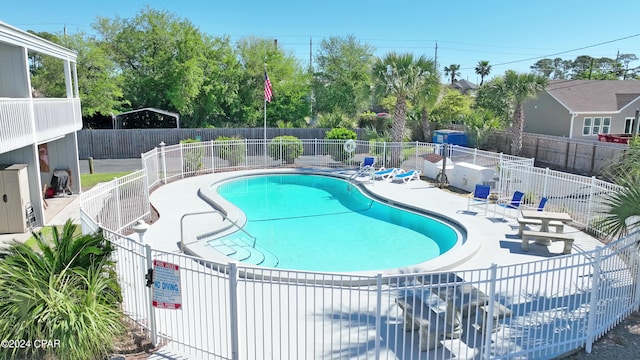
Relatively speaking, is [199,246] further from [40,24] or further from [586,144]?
[40,24]

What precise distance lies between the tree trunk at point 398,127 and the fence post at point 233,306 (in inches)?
654

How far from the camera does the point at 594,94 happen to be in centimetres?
2961

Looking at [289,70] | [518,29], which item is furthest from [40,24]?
[518,29]

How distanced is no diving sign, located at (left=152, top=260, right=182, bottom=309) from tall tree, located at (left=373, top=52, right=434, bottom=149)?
1692cm

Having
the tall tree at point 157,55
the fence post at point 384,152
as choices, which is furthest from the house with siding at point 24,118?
the tall tree at point 157,55

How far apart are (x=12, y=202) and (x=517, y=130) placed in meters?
22.8

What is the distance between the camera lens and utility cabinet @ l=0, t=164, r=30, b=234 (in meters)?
10.7

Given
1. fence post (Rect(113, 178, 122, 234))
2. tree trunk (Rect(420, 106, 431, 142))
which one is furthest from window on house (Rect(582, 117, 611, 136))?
fence post (Rect(113, 178, 122, 234))

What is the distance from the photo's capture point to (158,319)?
6.11 metres

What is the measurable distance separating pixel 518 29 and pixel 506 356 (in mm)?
35060

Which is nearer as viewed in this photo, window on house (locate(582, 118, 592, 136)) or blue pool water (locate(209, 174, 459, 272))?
blue pool water (locate(209, 174, 459, 272))

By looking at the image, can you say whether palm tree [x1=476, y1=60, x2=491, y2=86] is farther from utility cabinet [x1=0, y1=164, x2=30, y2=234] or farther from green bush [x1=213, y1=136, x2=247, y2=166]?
utility cabinet [x1=0, y1=164, x2=30, y2=234]

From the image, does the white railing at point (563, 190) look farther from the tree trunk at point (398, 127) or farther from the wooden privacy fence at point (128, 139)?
the wooden privacy fence at point (128, 139)

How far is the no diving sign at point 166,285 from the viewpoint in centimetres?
522
